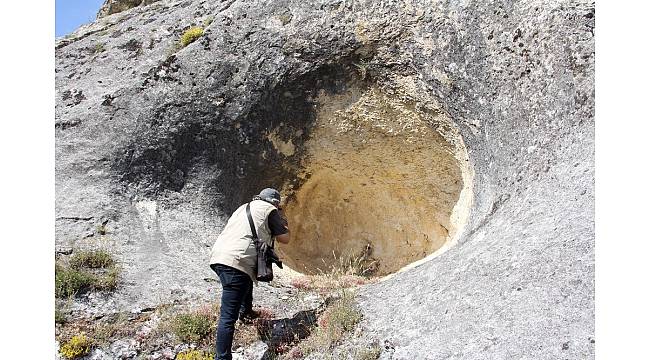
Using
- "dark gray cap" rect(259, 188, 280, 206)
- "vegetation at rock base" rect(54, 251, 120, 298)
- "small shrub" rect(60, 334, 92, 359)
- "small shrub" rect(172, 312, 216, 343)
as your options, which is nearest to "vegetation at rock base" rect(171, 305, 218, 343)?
"small shrub" rect(172, 312, 216, 343)

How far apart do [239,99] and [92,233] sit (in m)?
3.42

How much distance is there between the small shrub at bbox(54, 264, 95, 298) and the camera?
7.59 metres

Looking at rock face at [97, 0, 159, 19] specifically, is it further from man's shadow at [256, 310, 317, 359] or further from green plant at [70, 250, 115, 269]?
man's shadow at [256, 310, 317, 359]

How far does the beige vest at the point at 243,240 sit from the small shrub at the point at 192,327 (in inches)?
31.4

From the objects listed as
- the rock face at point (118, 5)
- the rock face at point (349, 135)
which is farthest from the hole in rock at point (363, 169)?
the rock face at point (118, 5)

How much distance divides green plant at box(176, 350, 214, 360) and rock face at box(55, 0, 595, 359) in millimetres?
1134

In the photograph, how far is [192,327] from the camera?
7.11m

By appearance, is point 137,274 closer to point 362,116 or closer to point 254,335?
point 254,335

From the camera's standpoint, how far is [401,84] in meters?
10.8

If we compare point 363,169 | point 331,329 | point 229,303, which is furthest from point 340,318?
point 363,169

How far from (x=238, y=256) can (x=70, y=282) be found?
2.39m

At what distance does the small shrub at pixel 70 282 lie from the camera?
7.59 m

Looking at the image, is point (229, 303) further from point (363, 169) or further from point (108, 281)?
point (363, 169)

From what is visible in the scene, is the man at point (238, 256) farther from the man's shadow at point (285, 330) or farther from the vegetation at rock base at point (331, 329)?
the vegetation at rock base at point (331, 329)
